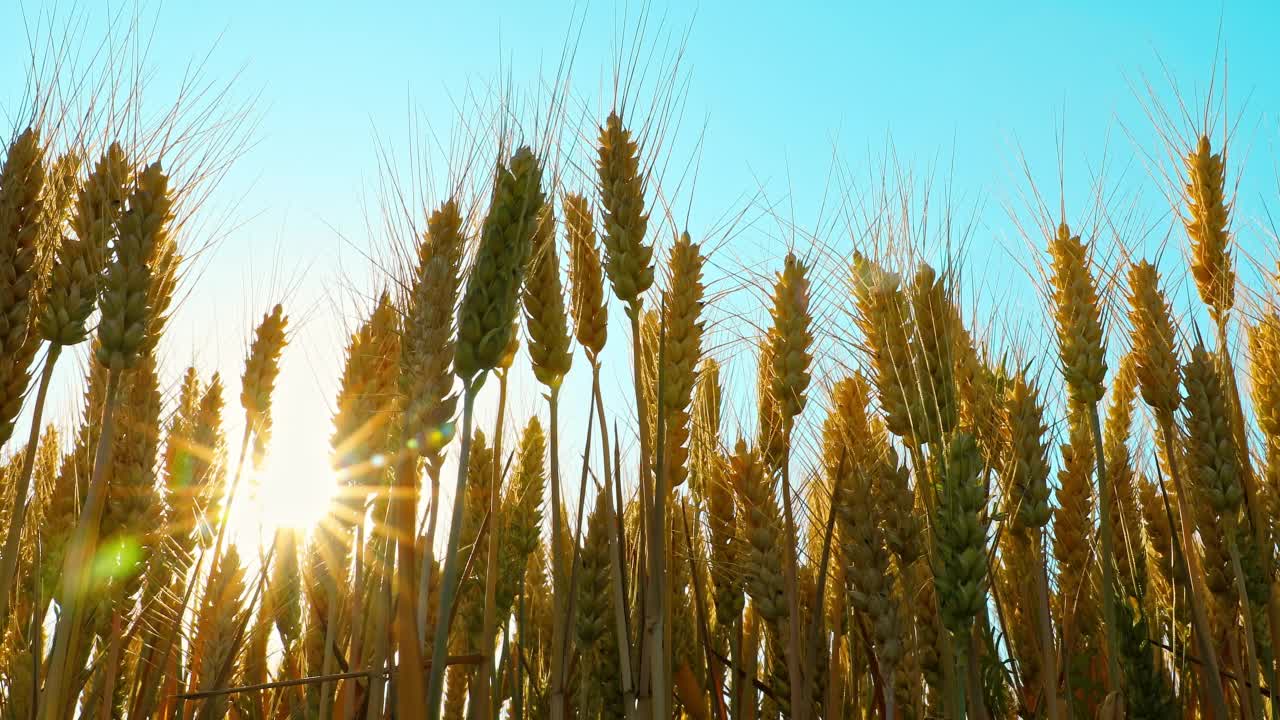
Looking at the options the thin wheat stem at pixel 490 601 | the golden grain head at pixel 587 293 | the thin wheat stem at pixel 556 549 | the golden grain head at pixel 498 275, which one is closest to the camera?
the golden grain head at pixel 498 275

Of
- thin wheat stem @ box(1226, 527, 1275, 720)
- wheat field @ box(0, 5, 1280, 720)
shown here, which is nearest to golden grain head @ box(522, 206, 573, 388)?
wheat field @ box(0, 5, 1280, 720)

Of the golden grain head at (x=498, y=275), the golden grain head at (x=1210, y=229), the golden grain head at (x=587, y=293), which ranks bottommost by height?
the golden grain head at (x=498, y=275)

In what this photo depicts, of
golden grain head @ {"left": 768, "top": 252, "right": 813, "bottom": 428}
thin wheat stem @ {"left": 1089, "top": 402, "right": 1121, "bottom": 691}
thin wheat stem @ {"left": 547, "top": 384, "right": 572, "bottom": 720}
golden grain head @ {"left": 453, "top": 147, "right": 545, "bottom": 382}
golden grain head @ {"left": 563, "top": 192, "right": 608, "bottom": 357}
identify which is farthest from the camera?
golden grain head @ {"left": 768, "top": 252, "right": 813, "bottom": 428}

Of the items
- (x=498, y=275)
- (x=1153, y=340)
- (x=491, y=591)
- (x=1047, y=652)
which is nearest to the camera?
(x=498, y=275)

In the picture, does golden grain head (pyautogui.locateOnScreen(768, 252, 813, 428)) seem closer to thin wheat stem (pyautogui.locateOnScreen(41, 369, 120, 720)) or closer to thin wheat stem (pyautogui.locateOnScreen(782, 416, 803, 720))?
thin wheat stem (pyautogui.locateOnScreen(782, 416, 803, 720))

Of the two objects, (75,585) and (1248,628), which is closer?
(75,585)

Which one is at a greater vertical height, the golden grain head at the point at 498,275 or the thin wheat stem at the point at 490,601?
the golden grain head at the point at 498,275

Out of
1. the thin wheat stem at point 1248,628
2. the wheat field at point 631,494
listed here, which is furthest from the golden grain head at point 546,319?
the thin wheat stem at point 1248,628

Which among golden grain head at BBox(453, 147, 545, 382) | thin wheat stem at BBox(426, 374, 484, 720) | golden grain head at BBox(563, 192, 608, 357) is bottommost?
thin wheat stem at BBox(426, 374, 484, 720)

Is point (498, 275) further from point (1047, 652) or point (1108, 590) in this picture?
point (1108, 590)

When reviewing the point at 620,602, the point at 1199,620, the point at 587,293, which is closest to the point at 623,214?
the point at 587,293

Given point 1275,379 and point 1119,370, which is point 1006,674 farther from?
point 1119,370

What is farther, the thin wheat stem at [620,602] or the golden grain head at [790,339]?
the golden grain head at [790,339]

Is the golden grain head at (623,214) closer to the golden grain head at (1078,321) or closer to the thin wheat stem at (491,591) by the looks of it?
the thin wheat stem at (491,591)
